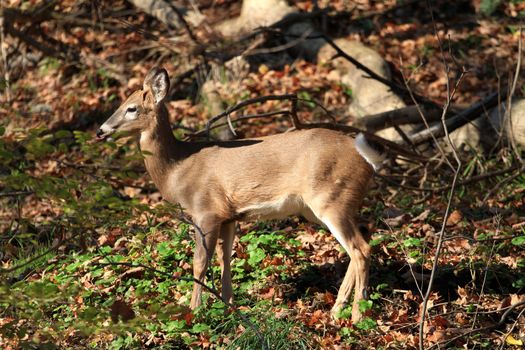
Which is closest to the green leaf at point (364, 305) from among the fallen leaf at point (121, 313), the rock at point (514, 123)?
the fallen leaf at point (121, 313)

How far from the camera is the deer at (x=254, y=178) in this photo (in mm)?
5887

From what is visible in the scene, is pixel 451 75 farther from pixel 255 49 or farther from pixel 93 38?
pixel 93 38

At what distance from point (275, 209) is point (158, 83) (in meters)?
1.48

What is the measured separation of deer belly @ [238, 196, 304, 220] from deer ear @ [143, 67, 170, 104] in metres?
1.21

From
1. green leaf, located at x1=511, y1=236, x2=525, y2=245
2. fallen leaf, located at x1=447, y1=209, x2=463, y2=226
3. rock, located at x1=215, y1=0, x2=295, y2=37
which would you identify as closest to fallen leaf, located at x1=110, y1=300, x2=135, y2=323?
green leaf, located at x1=511, y1=236, x2=525, y2=245

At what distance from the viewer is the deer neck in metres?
6.58

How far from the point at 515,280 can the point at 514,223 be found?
1445 millimetres

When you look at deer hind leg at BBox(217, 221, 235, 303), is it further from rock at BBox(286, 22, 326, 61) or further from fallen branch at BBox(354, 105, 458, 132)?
rock at BBox(286, 22, 326, 61)

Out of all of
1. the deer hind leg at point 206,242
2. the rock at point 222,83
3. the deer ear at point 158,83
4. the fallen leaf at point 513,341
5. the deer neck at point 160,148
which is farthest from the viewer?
Result: the rock at point 222,83

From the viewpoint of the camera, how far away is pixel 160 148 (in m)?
6.61

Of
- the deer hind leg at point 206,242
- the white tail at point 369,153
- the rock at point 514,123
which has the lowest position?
the rock at point 514,123

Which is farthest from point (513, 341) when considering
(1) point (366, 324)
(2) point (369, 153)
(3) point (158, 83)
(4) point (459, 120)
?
(4) point (459, 120)

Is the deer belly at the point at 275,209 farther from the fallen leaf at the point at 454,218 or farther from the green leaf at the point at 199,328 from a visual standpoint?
the fallen leaf at the point at 454,218

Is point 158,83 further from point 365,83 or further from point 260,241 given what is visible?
point 365,83
